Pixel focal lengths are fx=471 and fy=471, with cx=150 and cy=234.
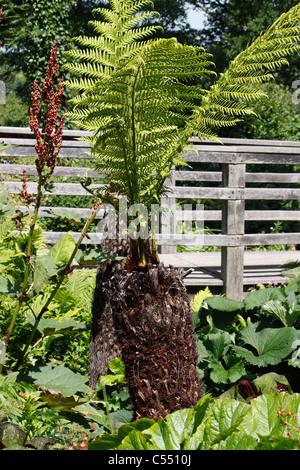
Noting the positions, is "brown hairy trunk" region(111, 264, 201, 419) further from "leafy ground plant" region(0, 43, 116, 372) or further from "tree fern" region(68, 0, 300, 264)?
"tree fern" region(68, 0, 300, 264)

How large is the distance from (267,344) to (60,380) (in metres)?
0.99

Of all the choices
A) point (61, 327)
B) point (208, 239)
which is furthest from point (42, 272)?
point (208, 239)

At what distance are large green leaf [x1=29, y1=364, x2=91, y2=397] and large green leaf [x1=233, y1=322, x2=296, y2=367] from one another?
2.68 ft

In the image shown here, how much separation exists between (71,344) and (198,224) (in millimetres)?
5778

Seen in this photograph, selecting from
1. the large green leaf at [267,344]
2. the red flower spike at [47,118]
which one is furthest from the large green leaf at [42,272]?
the large green leaf at [267,344]

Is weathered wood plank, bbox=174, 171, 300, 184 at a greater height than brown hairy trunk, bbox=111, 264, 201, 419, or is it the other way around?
weathered wood plank, bbox=174, 171, 300, 184

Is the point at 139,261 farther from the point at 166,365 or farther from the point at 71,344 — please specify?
the point at 71,344

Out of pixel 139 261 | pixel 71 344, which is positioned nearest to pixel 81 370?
pixel 71 344

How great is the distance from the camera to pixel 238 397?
1.93 metres

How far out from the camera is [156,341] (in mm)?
1588

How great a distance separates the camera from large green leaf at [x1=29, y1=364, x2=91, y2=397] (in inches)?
61.9

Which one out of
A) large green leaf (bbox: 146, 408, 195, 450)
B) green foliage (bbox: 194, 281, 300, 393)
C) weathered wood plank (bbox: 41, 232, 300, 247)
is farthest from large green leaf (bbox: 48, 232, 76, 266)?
weathered wood plank (bbox: 41, 232, 300, 247)

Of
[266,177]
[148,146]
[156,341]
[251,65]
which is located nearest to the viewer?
[156,341]

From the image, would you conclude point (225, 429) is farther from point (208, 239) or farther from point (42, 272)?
point (208, 239)
